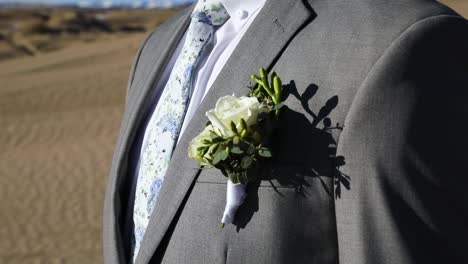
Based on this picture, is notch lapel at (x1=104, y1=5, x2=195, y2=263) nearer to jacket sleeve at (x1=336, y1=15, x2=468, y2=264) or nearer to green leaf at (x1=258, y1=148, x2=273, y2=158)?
green leaf at (x1=258, y1=148, x2=273, y2=158)

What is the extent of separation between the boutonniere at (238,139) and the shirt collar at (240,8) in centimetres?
35

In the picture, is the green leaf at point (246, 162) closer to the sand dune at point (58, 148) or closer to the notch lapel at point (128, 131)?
the notch lapel at point (128, 131)

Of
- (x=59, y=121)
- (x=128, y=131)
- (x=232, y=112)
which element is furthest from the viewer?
(x=59, y=121)

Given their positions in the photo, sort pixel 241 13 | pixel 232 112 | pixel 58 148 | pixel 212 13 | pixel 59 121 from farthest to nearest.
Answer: pixel 59 121
pixel 58 148
pixel 212 13
pixel 241 13
pixel 232 112

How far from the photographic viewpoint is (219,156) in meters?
1.72

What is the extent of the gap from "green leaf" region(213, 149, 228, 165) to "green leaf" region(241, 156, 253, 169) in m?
0.04

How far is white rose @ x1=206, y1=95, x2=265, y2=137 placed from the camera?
1.73 meters

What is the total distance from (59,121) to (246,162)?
15.1m

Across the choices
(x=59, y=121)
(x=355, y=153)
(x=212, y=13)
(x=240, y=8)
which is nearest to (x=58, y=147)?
(x=59, y=121)

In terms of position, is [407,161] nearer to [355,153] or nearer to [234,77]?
[355,153]

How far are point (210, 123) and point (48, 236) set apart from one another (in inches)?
344

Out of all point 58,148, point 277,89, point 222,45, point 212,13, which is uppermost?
point 58,148

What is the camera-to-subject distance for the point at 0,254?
962 cm

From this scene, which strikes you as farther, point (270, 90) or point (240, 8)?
point (240, 8)
